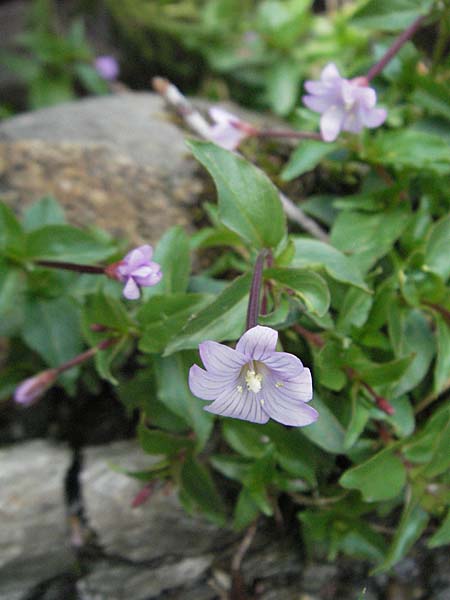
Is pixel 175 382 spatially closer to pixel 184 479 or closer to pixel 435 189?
pixel 184 479

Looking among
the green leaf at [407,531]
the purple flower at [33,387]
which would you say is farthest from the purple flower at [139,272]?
the green leaf at [407,531]

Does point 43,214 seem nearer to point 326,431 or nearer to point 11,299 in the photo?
point 11,299

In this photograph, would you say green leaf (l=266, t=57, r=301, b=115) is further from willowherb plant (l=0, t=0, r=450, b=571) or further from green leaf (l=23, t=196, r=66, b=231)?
green leaf (l=23, t=196, r=66, b=231)

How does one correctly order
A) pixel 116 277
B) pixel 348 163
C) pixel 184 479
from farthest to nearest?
pixel 348 163, pixel 184 479, pixel 116 277

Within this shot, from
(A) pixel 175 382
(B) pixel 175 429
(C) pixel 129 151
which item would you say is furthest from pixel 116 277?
(C) pixel 129 151

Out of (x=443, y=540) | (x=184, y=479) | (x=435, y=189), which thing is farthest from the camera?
(x=435, y=189)

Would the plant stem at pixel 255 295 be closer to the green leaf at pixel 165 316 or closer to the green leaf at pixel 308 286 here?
the green leaf at pixel 308 286
